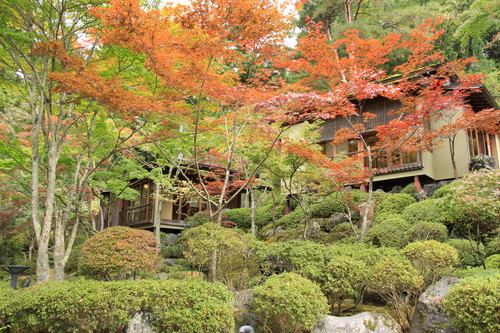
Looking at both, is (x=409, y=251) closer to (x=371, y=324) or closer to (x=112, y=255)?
(x=371, y=324)

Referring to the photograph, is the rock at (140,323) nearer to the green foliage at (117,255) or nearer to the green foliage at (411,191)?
the green foliage at (117,255)

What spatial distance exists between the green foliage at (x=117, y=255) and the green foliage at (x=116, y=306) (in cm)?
115

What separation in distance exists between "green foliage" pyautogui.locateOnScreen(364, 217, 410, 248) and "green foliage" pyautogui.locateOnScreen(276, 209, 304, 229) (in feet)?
14.2

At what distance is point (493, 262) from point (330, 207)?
641 centimetres

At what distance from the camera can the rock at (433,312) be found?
18.9ft

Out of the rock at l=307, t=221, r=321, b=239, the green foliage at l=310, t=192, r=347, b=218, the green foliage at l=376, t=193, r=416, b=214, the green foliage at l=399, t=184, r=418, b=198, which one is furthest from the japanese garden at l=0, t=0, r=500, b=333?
Answer: the green foliage at l=399, t=184, r=418, b=198

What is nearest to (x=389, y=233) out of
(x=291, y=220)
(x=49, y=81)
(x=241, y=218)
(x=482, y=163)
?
(x=291, y=220)

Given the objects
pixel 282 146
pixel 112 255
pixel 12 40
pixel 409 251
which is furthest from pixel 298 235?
pixel 12 40

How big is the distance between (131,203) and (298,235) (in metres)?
12.0

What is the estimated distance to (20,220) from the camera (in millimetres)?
16344

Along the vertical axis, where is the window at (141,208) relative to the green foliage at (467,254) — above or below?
above

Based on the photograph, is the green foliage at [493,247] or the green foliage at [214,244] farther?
the green foliage at [493,247]

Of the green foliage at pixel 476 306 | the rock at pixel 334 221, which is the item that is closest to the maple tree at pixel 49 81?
the green foliage at pixel 476 306

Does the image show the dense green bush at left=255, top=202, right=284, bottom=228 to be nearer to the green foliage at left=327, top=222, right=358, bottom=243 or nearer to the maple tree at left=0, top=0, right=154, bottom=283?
the green foliage at left=327, top=222, right=358, bottom=243
